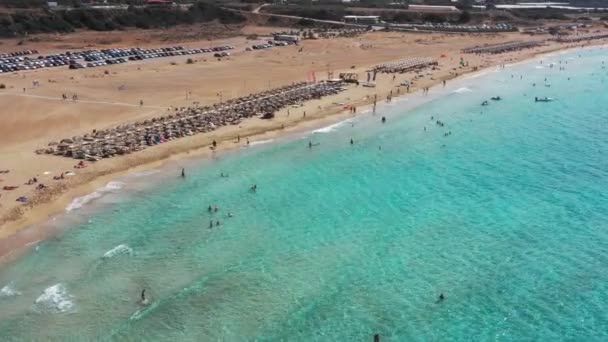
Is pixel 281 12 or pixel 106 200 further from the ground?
pixel 281 12

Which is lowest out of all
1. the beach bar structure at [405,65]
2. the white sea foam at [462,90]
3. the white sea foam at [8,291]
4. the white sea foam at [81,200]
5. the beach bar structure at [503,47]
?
the white sea foam at [8,291]

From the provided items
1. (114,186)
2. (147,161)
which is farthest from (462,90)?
(114,186)

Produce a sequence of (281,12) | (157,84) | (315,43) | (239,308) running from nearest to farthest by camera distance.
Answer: (239,308) < (157,84) < (315,43) < (281,12)

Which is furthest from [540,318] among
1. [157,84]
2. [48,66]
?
[48,66]

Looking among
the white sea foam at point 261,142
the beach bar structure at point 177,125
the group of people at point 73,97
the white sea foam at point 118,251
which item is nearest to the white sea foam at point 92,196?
the beach bar structure at point 177,125

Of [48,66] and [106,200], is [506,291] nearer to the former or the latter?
[106,200]

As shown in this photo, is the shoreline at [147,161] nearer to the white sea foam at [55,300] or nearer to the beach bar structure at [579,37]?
the white sea foam at [55,300]
